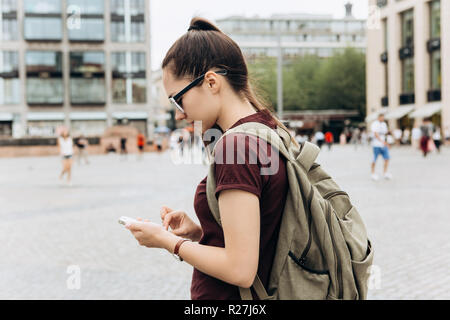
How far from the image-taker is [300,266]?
1.65 meters

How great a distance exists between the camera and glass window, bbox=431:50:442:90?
145 feet

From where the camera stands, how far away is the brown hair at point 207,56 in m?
1.74

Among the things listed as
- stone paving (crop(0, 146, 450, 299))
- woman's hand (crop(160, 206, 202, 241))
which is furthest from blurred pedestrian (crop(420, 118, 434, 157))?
woman's hand (crop(160, 206, 202, 241))

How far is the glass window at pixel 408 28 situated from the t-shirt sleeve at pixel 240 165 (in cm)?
4890

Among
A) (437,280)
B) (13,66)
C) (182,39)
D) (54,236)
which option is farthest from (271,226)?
(13,66)

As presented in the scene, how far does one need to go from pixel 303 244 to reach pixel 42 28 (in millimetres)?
64170

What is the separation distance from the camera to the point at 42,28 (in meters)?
61.4

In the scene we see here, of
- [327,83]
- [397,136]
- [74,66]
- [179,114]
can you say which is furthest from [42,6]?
A: [179,114]

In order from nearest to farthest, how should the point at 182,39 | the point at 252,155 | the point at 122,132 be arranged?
the point at 252,155 < the point at 182,39 < the point at 122,132

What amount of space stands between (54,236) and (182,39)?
6620mm

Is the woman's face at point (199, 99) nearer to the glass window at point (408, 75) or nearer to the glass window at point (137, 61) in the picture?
the glass window at point (408, 75)

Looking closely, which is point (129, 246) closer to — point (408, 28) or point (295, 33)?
point (408, 28)

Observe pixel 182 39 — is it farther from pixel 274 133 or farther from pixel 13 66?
pixel 13 66

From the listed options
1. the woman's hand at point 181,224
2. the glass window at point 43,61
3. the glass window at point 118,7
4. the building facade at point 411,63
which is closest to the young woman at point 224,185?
the woman's hand at point 181,224
